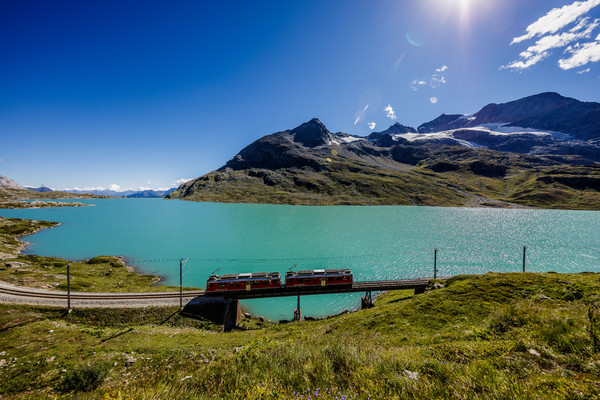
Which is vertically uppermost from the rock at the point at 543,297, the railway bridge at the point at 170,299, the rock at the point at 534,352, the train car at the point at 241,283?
the rock at the point at 534,352

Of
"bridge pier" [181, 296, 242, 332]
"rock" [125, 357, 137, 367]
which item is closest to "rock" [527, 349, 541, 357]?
"rock" [125, 357, 137, 367]

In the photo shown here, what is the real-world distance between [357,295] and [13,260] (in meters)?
74.1

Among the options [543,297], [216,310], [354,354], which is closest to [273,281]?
[216,310]

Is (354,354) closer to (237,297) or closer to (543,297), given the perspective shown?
(543,297)

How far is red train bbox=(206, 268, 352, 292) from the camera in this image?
33.8 meters

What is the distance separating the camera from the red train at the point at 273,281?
33.8 m

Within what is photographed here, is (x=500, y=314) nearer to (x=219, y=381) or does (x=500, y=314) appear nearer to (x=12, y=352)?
(x=219, y=381)

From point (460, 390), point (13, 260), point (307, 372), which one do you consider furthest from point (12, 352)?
point (13, 260)

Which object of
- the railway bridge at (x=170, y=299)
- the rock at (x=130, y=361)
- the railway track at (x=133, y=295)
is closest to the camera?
the rock at (x=130, y=361)

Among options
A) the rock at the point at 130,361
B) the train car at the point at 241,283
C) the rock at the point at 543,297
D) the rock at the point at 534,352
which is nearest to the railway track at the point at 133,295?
the train car at the point at 241,283

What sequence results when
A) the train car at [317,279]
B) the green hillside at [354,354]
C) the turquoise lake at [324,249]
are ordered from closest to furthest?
the green hillside at [354,354] → the train car at [317,279] → the turquoise lake at [324,249]

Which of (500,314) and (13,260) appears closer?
(500,314)

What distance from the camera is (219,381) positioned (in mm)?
5434

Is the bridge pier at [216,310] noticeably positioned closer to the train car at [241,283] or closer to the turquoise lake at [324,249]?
the train car at [241,283]
